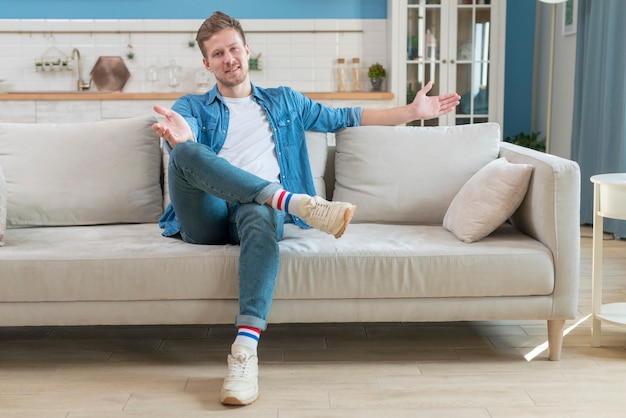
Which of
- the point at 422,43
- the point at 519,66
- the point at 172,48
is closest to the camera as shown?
the point at 422,43

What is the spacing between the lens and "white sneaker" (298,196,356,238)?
7.52 ft

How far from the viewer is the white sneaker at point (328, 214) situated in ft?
7.52

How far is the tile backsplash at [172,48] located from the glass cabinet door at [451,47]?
0.40 metres

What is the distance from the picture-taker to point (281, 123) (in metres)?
2.86

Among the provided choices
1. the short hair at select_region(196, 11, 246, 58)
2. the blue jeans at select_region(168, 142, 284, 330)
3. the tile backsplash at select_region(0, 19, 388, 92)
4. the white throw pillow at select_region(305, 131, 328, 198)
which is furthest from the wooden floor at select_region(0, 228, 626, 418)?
the tile backsplash at select_region(0, 19, 388, 92)

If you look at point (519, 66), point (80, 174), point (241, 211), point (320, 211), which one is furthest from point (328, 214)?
point (519, 66)

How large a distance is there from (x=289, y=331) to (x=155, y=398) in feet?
2.40

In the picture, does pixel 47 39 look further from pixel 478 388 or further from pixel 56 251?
pixel 478 388

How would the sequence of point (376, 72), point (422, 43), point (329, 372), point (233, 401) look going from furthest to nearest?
point (376, 72) < point (422, 43) < point (329, 372) < point (233, 401)

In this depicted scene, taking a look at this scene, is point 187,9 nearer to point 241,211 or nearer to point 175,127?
point 175,127

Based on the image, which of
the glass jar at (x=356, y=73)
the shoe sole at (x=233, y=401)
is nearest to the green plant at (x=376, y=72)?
the glass jar at (x=356, y=73)

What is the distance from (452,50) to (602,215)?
3286mm

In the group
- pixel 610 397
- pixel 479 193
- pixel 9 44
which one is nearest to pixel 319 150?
pixel 479 193

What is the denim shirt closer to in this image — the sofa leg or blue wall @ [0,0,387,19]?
the sofa leg
